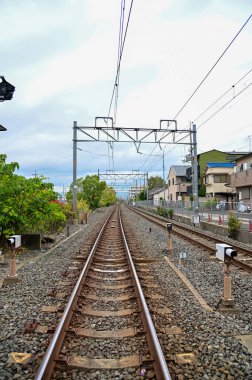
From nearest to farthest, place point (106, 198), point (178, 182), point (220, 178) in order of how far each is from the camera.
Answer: point (220, 178) → point (178, 182) → point (106, 198)

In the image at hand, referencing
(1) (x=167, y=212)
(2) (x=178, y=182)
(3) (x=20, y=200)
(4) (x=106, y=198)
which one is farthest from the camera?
(4) (x=106, y=198)

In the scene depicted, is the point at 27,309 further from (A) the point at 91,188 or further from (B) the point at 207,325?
(A) the point at 91,188

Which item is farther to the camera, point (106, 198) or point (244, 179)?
point (106, 198)

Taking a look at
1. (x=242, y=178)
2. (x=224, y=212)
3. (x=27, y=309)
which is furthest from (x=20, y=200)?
(x=242, y=178)

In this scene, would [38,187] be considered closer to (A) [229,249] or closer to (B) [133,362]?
(A) [229,249]

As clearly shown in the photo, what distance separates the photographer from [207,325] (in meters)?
4.61

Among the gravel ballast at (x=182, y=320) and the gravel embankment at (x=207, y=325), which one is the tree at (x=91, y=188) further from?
the gravel embankment at (x=207, y=325)

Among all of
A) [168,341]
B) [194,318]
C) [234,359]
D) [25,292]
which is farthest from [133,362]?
[25,292]

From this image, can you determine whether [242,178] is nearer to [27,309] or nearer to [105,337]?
[27,309]

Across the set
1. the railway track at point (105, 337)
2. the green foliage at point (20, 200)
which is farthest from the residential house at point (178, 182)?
the railway track at point (105, 337)

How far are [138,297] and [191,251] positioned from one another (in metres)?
6.38

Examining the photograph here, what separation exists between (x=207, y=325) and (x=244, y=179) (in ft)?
99.8

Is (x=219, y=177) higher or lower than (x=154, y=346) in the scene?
higher

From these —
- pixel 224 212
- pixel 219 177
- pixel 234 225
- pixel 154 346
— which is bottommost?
pixel 154 346
